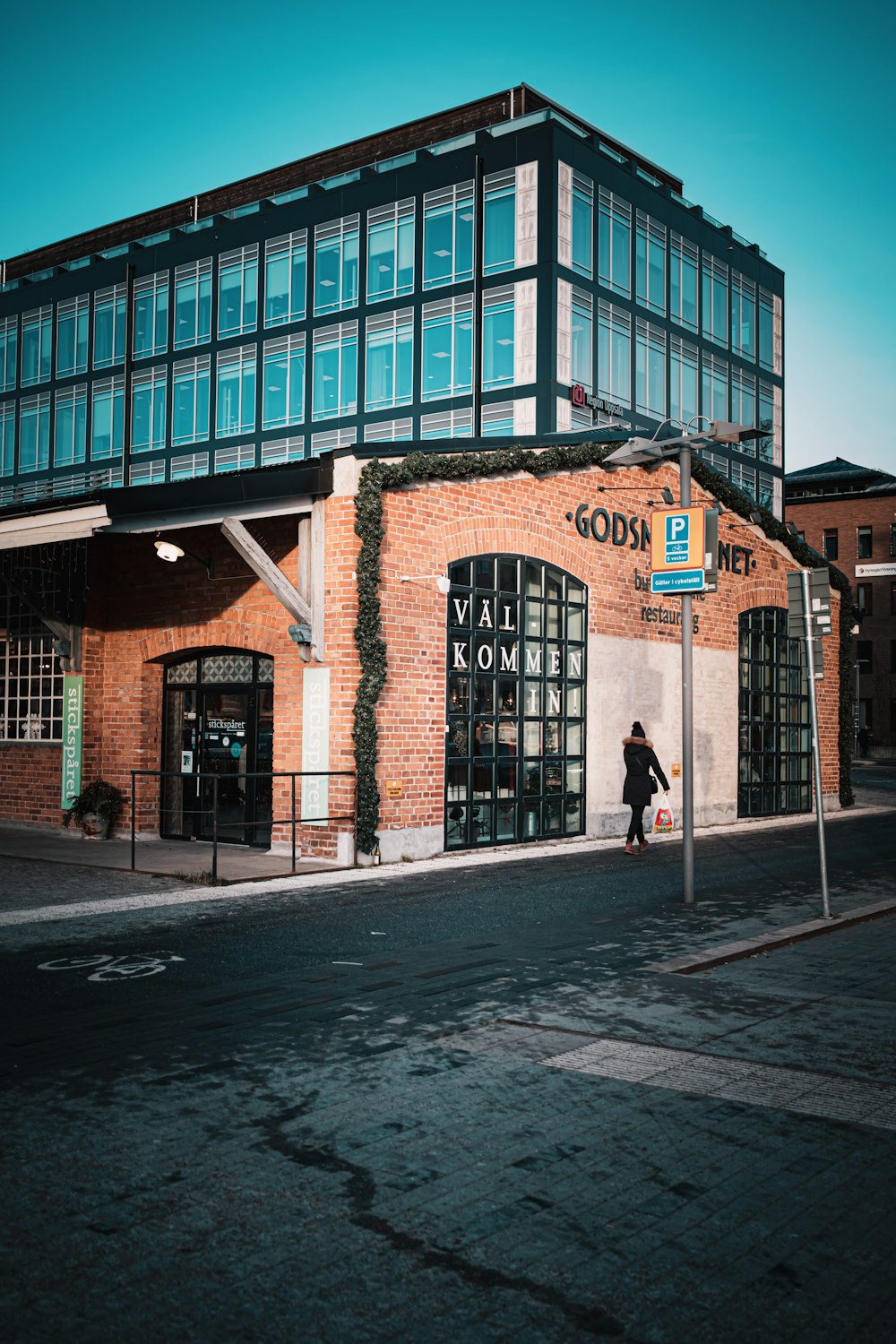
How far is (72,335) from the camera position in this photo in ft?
174

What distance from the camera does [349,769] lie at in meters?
15.1

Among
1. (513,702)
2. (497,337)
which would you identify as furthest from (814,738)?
(497,337)

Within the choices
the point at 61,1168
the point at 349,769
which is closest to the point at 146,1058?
the point at 61,1168

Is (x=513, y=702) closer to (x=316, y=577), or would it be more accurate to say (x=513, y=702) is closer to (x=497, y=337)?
(x=316, y=577)

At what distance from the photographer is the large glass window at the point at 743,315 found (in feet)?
167

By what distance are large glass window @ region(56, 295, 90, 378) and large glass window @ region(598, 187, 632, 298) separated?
77.3 ft

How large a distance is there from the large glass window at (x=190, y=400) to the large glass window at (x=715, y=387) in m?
20.3

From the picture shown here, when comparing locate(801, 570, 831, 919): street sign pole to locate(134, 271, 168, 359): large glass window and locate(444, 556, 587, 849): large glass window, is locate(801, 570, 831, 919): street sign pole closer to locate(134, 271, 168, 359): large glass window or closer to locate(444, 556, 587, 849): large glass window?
locate(444, 556, 587, 849): large glass window

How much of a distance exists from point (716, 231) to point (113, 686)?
129 feet

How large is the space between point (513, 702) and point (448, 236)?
95.3 ft

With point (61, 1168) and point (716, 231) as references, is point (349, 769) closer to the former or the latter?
point (61, 1168)

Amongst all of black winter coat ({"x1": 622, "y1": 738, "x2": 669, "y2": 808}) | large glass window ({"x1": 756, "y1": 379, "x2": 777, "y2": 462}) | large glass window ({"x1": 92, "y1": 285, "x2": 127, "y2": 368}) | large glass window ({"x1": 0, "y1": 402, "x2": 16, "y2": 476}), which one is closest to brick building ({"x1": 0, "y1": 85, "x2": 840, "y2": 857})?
black winter coat ({"x1": 622, "y1": 738, "x2": 669, "y2": 808})

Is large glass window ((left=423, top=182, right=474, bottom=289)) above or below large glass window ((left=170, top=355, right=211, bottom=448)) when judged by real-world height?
above

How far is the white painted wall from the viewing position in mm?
19594
